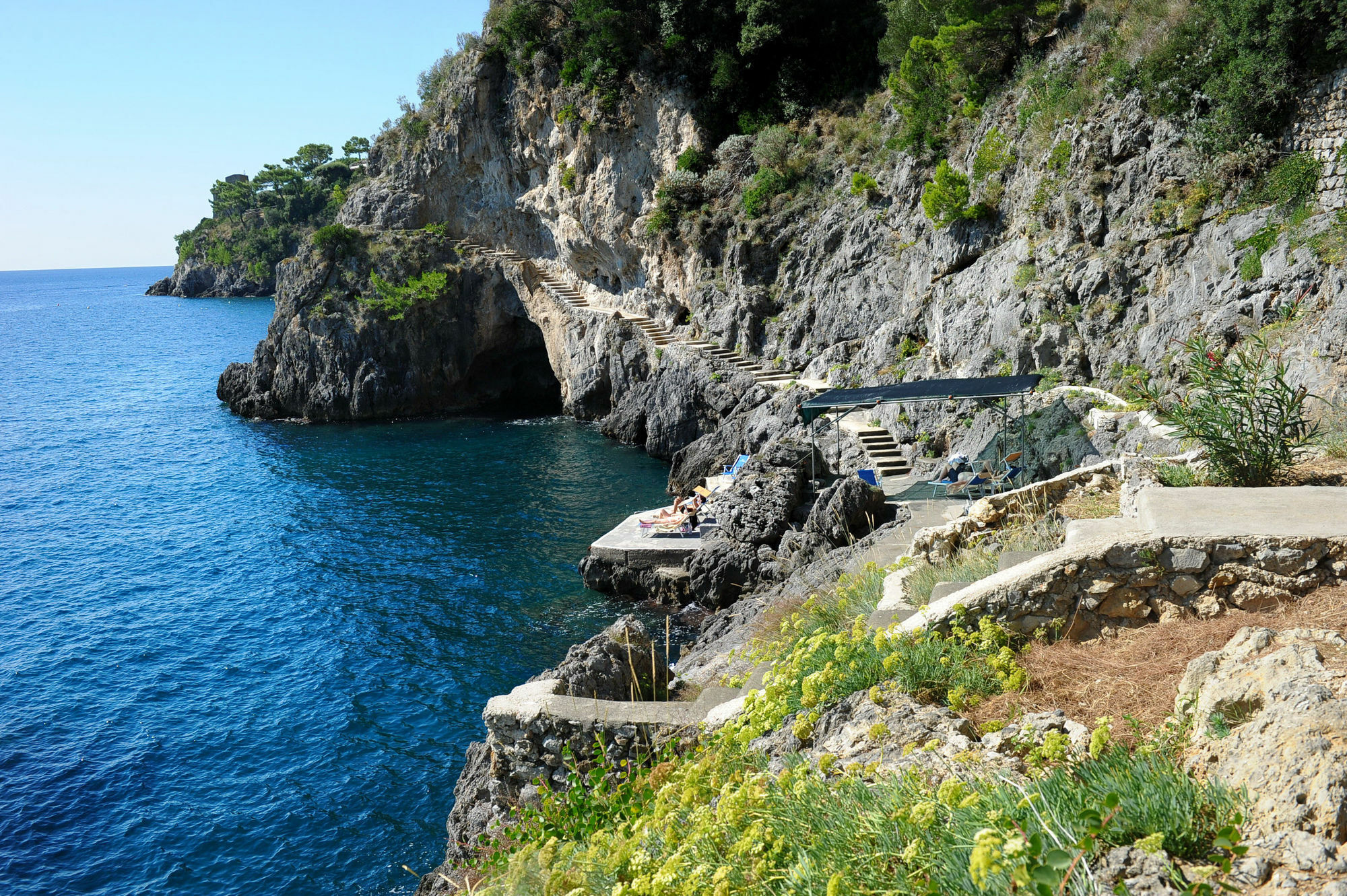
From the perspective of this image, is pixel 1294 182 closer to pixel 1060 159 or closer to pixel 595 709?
pixel 1060 159

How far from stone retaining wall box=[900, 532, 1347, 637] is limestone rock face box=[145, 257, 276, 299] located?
13432 cm

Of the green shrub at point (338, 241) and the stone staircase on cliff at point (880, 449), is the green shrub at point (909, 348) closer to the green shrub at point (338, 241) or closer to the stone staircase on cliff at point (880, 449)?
the stone staircase on cliff at point (880, 449)

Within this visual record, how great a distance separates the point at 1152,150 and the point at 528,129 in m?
30.6

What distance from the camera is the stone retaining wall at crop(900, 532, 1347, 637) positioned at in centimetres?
593

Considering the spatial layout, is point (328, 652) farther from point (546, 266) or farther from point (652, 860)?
point (546, 266)

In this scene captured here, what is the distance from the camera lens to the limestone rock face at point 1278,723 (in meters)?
3.27

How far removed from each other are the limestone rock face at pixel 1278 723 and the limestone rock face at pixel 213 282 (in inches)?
5356

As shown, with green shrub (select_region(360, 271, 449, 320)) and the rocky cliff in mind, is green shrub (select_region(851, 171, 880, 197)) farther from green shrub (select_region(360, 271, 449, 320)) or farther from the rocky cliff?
green shrub (select_region(360, 271, 449, 320))

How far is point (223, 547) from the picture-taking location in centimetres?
2569

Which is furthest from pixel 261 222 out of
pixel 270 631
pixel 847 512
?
pixel 847 512

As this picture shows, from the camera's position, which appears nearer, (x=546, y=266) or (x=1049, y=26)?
(x=1049, y=26)

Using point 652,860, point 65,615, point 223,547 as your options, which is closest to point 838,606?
point 652,860

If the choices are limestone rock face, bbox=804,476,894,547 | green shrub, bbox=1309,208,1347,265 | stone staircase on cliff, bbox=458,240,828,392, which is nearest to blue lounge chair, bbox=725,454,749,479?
stone staircase on cliff, bbox=458,240,828,392

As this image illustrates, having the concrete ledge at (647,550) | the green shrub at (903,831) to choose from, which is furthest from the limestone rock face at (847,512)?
the green shrub at (903,831)
